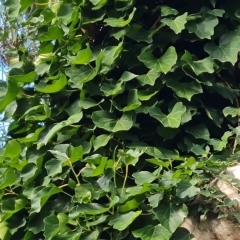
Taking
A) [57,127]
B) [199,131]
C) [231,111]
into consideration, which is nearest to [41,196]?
[57,127]

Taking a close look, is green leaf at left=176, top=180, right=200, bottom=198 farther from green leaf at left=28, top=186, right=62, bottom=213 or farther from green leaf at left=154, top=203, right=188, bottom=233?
green leaf at left=28, top=186, right=62, bottom=213

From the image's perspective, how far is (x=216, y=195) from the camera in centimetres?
131

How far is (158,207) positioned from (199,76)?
47 cm

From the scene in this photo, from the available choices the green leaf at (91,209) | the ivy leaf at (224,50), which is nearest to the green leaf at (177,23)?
the ivy leaf at (224,50)

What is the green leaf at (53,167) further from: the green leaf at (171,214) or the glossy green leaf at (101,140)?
the green leaf at (171,214)

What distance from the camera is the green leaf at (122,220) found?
4.17 ft

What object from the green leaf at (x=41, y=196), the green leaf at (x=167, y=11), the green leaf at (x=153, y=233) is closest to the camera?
the green leaf at (x=153, y=233)

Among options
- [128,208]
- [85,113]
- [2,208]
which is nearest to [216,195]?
[128,208]

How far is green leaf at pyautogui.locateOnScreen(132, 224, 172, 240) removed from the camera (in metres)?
1.26

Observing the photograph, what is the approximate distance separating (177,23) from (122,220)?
63cm

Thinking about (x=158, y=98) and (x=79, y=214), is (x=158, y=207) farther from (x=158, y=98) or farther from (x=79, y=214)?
(x=158, y=98)

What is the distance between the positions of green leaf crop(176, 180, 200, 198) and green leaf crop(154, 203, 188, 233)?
0.14ft

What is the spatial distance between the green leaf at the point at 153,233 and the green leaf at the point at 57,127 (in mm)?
374

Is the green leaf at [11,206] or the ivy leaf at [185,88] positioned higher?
the ivy leaf at [185,88]
